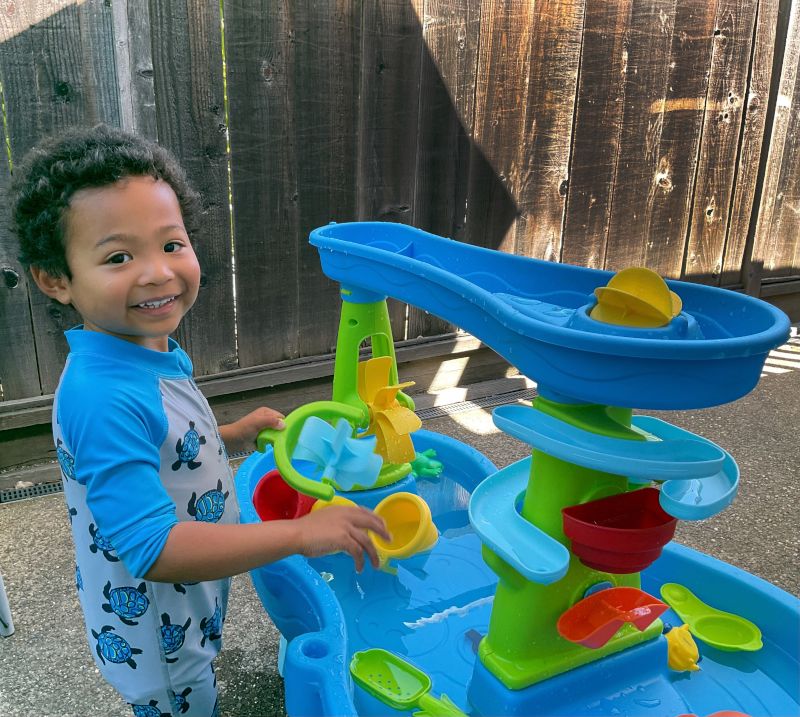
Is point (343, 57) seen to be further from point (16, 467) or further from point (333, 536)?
point (333, 536)

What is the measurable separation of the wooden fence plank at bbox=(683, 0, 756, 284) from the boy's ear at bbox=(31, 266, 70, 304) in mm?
3078

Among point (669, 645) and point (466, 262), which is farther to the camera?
point (466, 262)

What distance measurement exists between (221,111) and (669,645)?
A: 1913 mm

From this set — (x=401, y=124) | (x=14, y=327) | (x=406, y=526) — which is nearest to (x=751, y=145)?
(x=401, y=124)

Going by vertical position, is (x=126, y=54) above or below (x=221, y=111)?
above

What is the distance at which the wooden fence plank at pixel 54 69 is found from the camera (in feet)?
6.42

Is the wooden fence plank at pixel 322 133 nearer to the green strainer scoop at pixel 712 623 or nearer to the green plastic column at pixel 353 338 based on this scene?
the green plastic column at pixel 353 338

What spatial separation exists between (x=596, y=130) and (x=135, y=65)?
1.79 m

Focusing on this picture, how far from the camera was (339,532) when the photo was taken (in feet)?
3.09

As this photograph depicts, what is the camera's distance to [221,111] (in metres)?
2.26

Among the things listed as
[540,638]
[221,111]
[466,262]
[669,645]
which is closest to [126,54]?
[221,111]

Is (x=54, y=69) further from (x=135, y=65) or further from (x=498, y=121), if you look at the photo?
(x=498, y=121)

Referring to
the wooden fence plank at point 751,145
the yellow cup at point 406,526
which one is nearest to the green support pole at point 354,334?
the yellow cup at point 406,526

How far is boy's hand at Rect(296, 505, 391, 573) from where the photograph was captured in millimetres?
927
